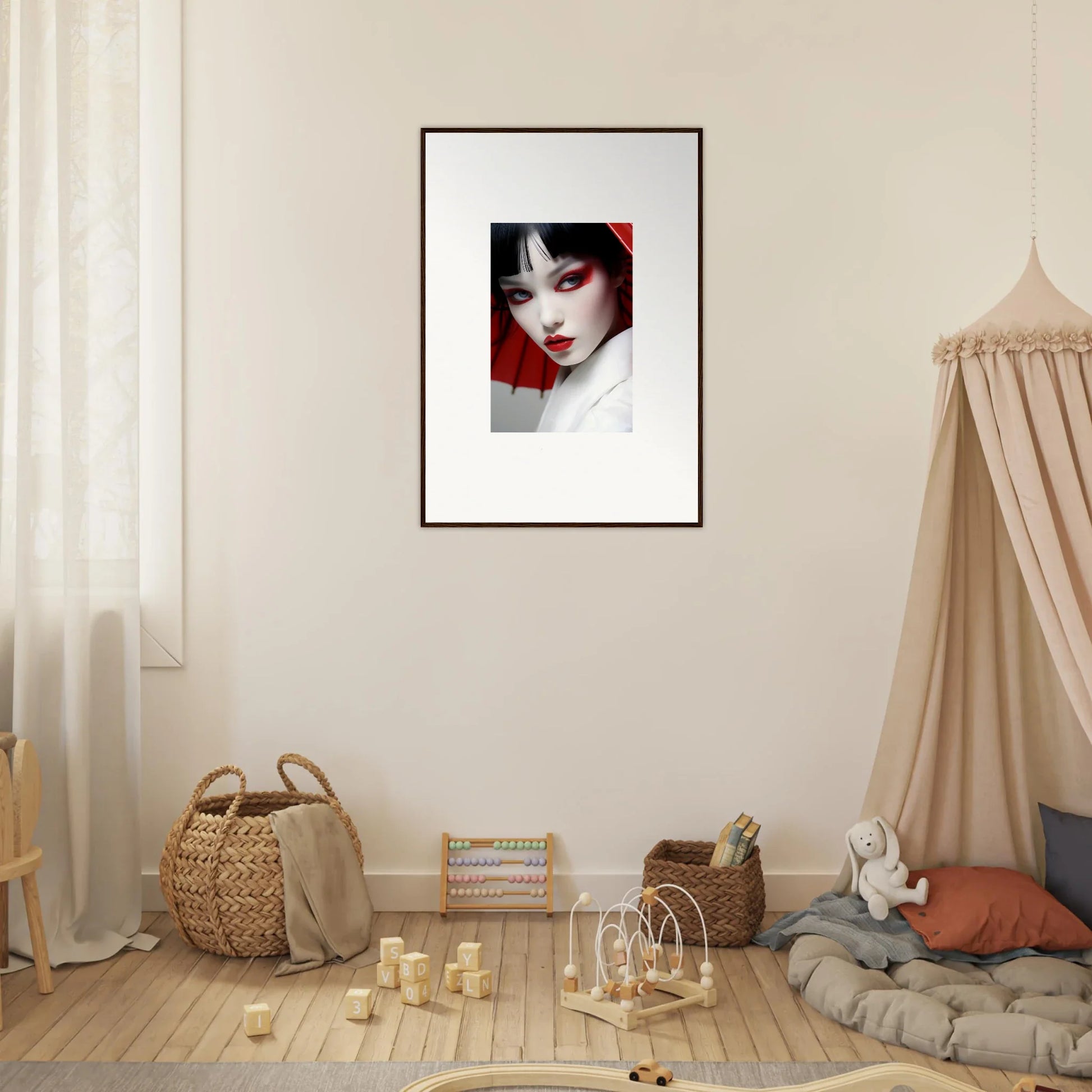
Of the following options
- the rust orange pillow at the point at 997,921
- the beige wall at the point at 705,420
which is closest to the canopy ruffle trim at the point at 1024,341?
the beige wall at the point at 705,420

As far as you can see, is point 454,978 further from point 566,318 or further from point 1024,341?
point 1024,341

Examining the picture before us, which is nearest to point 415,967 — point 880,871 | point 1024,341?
point 880,871

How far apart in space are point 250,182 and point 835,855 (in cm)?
261

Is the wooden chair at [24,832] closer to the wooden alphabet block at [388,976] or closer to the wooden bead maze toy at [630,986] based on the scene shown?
the wooden alphabet block at [388,976]

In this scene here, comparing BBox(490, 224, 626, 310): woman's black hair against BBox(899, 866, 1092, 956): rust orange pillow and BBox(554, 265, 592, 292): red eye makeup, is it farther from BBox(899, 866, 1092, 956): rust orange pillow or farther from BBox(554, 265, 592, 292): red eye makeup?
BBox(899, 866, 1092, 956): rust orange pillow

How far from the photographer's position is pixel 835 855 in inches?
116

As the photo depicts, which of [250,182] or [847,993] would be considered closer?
[847,993]

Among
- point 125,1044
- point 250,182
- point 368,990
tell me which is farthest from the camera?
point 250,182

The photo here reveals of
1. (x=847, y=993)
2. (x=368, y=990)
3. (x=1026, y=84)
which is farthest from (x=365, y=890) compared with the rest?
Result: (x=1026, y=84)

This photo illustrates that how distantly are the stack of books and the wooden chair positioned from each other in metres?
1.66

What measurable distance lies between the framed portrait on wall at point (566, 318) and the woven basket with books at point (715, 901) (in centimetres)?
97

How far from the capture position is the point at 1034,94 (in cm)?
295

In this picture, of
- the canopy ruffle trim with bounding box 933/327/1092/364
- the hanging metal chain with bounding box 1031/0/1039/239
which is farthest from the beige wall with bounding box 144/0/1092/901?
the canopy ruffle trim with bounding box 933/327/1092/364

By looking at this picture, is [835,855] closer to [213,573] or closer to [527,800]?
[527,800]
